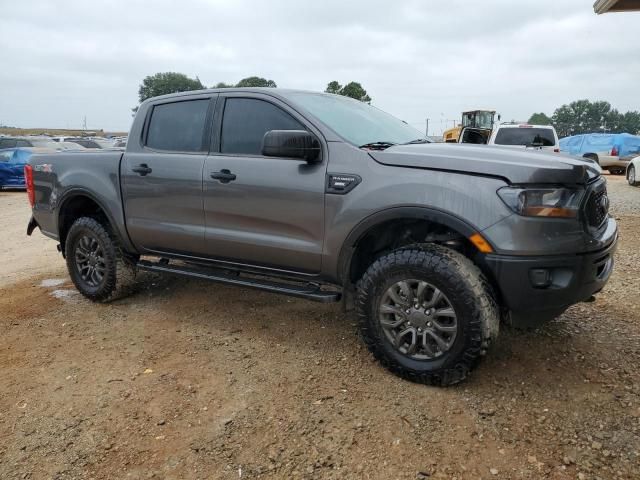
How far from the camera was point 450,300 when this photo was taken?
9.23 ft

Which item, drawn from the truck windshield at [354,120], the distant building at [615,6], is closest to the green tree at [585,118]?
the distant building at [615,6]

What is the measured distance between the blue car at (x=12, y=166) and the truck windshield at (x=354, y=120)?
1454 centimetres

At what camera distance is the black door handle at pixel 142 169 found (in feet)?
13.5

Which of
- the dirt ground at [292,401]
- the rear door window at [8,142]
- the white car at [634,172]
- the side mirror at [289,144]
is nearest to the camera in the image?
the dirt ground at [292,401]

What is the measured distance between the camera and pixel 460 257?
9.41 ft

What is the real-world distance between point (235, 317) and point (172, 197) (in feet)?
3.67

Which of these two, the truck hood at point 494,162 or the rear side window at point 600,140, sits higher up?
the rear side window at point 600,140

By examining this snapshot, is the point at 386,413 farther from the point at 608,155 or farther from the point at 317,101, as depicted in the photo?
the point at 608,155

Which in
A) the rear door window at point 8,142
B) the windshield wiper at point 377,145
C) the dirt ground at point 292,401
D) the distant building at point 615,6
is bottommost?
the dirt ground at point 292,401

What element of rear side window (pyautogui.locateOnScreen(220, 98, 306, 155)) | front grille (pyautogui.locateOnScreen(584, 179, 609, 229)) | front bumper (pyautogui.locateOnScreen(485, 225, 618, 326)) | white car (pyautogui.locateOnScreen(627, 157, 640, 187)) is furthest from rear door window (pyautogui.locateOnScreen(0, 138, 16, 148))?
white car (pyautogui.locateOnScreen(627, 157, 640, 187))

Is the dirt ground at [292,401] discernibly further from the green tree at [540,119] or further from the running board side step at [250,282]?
the green tree at [540,119]

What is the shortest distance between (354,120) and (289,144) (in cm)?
80

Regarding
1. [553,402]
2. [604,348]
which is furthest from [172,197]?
[604,348]

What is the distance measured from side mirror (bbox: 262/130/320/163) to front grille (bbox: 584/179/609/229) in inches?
64.4
